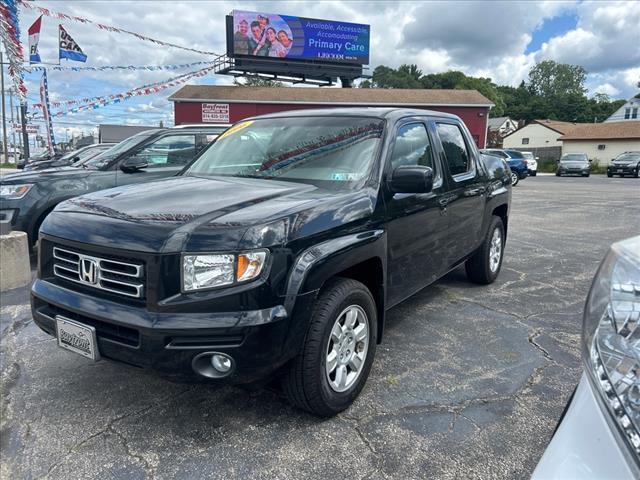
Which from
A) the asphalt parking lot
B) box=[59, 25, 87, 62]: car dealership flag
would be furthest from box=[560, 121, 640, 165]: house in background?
the asphalt parking lot

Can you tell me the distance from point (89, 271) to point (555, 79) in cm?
12570

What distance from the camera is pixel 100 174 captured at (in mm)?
6516

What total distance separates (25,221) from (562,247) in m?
7.74

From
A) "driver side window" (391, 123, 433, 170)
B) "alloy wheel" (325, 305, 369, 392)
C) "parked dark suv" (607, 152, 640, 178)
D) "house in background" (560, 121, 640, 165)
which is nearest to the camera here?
"alloy wheel" (325, 305, 369, 392)

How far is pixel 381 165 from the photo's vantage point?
3236mm

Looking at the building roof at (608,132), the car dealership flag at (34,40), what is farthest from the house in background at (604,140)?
the car dealership flag at (34,40)

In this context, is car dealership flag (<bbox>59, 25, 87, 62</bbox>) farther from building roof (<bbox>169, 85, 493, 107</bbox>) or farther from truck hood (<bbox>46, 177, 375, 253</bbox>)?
building roof (<bbox>169, 85, 493, 107</bbox>)

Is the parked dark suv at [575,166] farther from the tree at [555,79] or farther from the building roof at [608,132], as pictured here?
the tree at [555,79]

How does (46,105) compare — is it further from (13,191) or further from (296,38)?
(296,38)

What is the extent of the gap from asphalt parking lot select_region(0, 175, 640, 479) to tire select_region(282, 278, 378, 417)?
0.16 meters

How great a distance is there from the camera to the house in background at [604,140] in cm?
4516

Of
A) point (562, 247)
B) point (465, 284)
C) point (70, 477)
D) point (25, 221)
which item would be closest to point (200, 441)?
point (70, 477)

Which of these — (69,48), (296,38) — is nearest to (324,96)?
(296,38)

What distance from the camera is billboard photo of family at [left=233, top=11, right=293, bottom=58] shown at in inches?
1292
